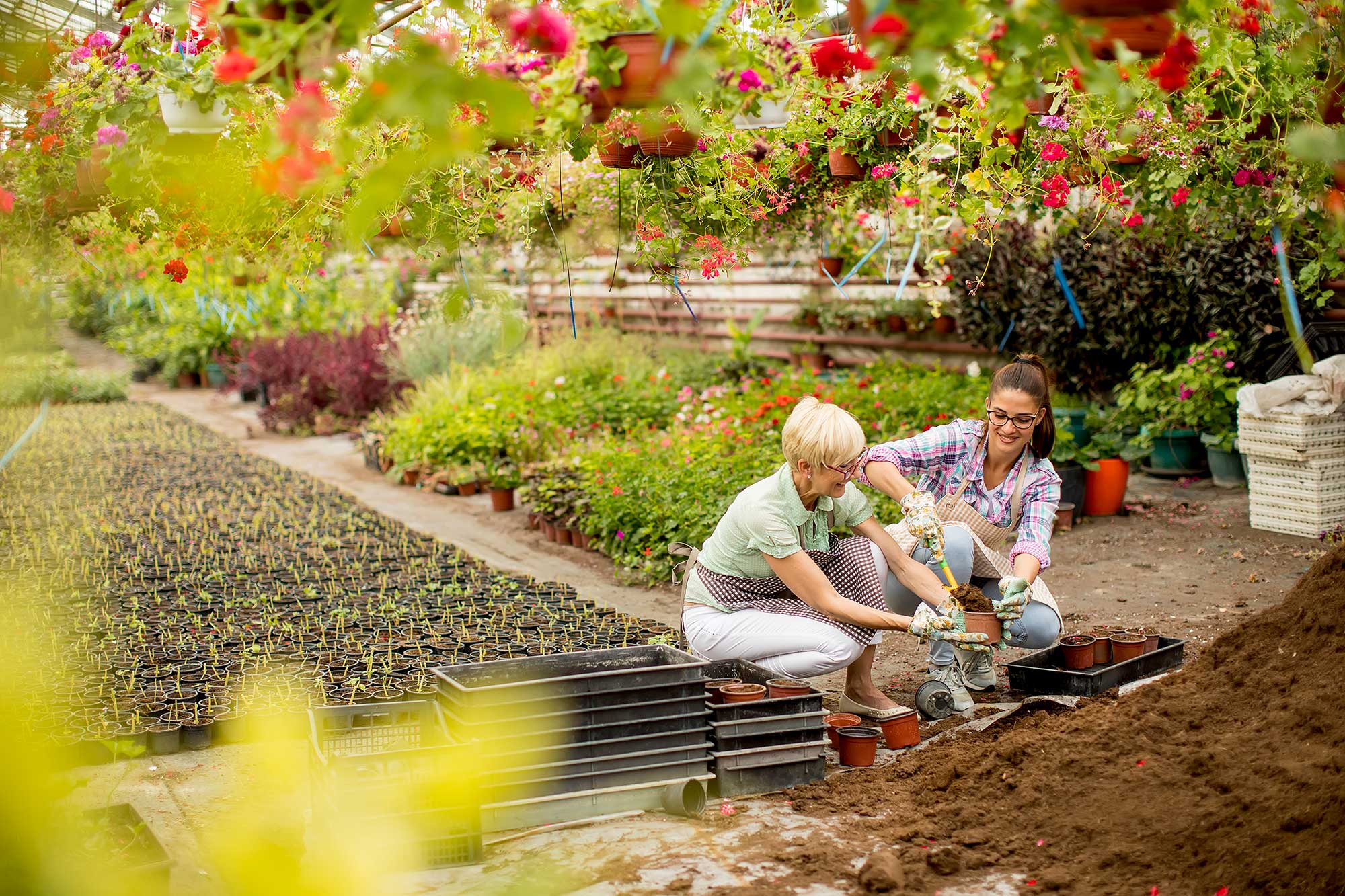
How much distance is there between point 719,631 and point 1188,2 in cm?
204

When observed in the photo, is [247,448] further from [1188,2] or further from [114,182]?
[1188,2]

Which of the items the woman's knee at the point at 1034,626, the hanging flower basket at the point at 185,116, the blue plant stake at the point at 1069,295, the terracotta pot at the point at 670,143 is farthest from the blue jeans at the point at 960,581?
the blue plant stake at the point at 1069,295

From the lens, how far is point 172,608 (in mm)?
5035

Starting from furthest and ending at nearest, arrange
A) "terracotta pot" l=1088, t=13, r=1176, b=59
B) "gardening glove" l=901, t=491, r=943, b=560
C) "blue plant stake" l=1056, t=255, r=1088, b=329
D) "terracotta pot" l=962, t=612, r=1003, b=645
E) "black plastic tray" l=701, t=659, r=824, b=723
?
"blue plant stake" l=1056, t=255, r=1088, b=329
"terracotta pot" l=962, t=612, r=1003, b=645
"gardening glove" l=901, t=491, r=943, b=560
"black plastic tray" l=701, t=659, r=824, b=723
"terracotta pot" l=1088, t=13, r=1176, b=59

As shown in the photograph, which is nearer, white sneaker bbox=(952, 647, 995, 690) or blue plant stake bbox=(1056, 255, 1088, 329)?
white sneaker bbox=(952, 647, 995, 690)

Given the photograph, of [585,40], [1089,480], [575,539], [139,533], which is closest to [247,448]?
[139,533]

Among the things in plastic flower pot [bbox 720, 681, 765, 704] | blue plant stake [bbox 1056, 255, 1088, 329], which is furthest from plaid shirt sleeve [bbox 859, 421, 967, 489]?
blue plant stake [bbox 1056, 255, 1088, 329]

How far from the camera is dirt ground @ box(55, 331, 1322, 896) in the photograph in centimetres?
254

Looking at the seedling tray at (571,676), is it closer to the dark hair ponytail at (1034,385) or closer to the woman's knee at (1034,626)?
the woman's knee at (1034,626)

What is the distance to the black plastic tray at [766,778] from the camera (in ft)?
9.79

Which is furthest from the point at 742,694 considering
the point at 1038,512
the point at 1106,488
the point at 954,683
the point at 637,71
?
the point at 1106,488

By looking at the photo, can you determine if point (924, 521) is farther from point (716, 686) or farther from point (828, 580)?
point (716, 686)

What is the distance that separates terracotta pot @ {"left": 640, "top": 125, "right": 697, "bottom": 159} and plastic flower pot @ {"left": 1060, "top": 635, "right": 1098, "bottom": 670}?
1984mm

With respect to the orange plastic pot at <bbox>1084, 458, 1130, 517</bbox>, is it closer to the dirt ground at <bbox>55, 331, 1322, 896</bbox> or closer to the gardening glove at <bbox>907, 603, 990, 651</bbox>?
the dirt ground at <bbox>55, 331, 1322, 896</bbox>
